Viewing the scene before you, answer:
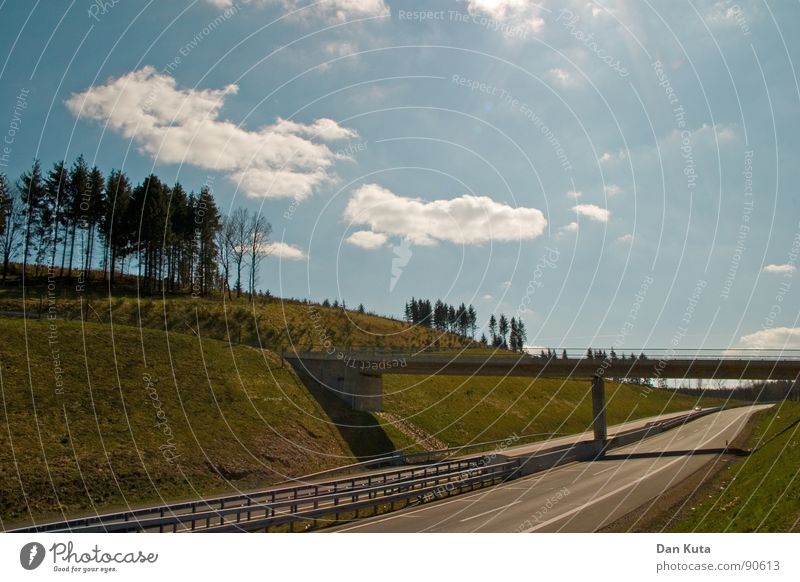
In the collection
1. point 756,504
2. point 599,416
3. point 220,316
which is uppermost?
point 220,316

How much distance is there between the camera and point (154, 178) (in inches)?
3659

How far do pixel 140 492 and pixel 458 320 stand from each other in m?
166

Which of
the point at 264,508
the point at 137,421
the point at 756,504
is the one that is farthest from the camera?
the point at 137,421

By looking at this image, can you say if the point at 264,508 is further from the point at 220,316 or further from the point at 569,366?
the point at 220,316

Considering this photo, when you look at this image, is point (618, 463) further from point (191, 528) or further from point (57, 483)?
point (57, 483)

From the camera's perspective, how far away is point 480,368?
60750mm

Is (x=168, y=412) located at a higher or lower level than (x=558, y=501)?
higher

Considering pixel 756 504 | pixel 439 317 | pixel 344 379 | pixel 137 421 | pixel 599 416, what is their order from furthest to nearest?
pixel 439 317 → pixel 344 379 → pixel 599 416 → pixel 137 421 → pixel 756 504

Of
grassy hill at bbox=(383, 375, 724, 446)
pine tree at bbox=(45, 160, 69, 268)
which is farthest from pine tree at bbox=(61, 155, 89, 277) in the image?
grassy hill at bbox=(383, 375, 724, 446)

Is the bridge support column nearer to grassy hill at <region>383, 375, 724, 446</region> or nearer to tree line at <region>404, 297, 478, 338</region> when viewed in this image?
grassy hill at <region>383, 375, 724, 446</region>

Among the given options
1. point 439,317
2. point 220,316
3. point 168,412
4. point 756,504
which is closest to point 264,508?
point 756,504

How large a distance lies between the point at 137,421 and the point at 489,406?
4981 cm
